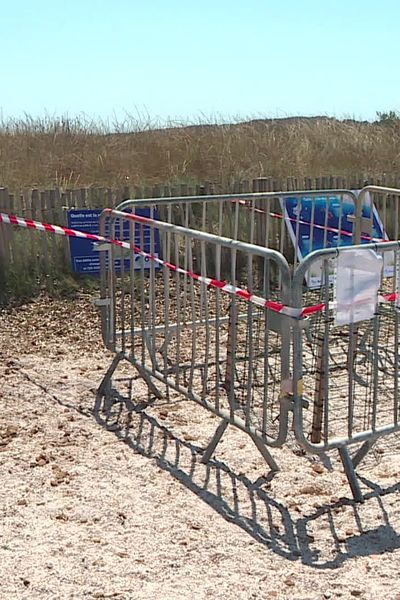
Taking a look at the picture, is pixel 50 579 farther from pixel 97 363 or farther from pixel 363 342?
pixel 363 342

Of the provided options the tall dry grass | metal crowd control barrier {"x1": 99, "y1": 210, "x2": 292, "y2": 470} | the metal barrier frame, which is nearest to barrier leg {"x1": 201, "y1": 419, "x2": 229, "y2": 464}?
metal crowd control barrier {"x1": 99, "y1": 210, "x2": 292, "y2": 470}

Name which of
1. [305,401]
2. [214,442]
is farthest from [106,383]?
[305,401]

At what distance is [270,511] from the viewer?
453 cm

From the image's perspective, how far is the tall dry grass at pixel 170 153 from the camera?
653 inches

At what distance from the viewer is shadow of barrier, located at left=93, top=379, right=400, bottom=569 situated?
162 inches

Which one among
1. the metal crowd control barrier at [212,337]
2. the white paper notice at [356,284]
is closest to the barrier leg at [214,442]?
the metal crowd control barrier at [212,337]

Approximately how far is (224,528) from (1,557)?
1168 mm

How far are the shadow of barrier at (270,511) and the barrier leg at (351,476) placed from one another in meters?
0.04

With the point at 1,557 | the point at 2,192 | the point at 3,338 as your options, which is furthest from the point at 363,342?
the point at 2,192

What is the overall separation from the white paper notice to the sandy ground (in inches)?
43.4

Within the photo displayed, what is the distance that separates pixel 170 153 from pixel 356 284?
44.2ft

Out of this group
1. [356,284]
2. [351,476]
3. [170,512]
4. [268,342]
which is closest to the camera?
[356,284]

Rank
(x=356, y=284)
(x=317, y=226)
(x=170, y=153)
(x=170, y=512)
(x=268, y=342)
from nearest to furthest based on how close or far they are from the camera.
A: (x=356, y=284) < (x=170, y=512) < (x=268, y=342) < (x=317, y=226) < (x=170, y=153)

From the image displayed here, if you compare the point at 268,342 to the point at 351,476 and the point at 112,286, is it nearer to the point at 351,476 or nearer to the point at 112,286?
the point at 351,476
